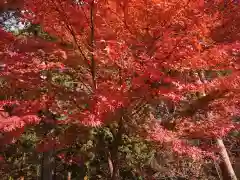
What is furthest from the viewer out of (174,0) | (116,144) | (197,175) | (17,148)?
(17,148)

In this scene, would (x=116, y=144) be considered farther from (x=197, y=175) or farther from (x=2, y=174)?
(x=2, y=174)

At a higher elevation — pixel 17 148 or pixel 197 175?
pixel 17 148

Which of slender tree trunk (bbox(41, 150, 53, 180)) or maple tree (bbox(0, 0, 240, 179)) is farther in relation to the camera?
slender tree trunk (bbox(41, 150, 53, 180))

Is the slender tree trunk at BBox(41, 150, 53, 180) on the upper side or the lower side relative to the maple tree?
lower

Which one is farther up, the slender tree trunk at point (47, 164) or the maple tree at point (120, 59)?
the maple tree at point (120, 59)

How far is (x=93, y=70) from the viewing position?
6016mm

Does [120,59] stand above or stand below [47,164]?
above

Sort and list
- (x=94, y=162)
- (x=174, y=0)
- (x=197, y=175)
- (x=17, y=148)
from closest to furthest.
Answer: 1. (x=174, y=0)
2. (x=197, y=175)
3. (x=94, y=162)
4. (x=17, y=148)

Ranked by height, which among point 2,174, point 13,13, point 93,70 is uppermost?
point 13,13

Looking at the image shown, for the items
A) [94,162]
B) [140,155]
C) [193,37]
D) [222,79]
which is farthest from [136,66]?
[94,162]

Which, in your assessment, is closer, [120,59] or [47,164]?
[120,59]

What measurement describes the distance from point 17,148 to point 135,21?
33.2ft

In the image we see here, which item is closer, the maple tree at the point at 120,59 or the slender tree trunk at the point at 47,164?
the maple tree at the point at 120,59

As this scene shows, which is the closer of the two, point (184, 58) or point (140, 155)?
point (184, 58)
